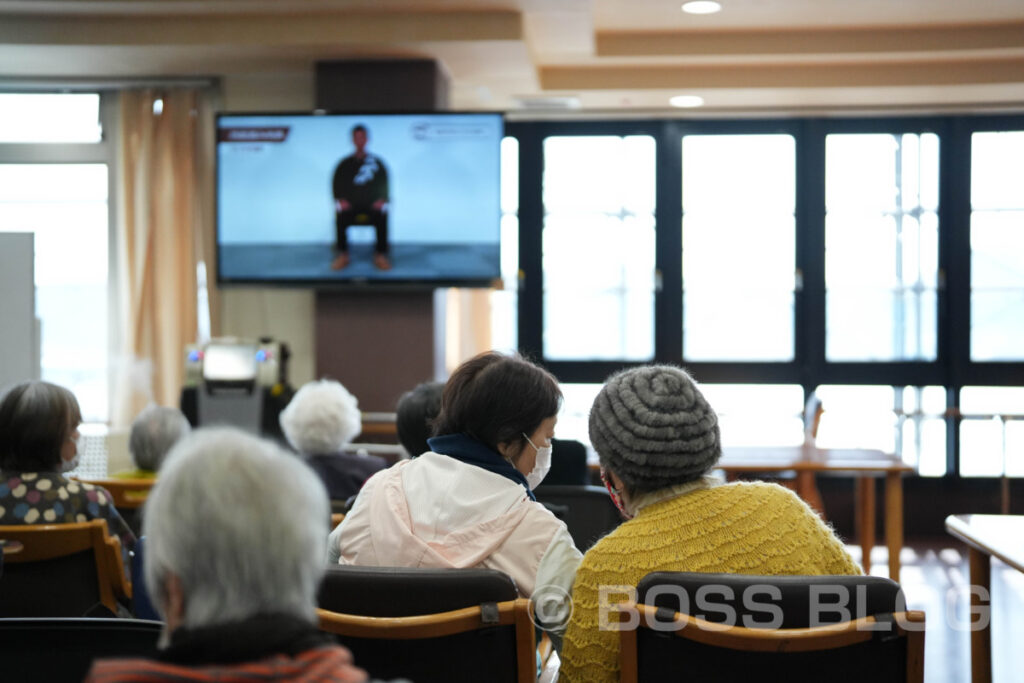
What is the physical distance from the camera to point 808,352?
6.68 metres

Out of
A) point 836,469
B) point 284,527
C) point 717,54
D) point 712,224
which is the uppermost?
point 717,54

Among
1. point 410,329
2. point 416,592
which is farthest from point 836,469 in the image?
point 416,592

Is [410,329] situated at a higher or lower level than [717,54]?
lower

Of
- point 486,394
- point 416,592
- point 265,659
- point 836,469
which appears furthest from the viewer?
point 836,469

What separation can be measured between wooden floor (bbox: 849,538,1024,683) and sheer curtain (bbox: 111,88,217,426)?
13.0 ft

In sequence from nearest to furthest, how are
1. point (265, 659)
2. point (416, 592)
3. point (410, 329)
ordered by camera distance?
1. point (265, 659)
2. point (416, 592)
3. point (410, 329)

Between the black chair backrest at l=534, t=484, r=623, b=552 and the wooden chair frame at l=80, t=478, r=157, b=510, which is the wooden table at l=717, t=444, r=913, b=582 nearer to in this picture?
the black chair backrest at l=534, t=484, r=623, b=552

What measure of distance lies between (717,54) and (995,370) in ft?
8.82

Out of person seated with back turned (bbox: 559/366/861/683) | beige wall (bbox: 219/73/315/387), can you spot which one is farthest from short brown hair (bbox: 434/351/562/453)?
beige wall (bbox: 219/73/315/387)

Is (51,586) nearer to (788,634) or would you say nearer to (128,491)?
(128,491)

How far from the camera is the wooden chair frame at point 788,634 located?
1.43m

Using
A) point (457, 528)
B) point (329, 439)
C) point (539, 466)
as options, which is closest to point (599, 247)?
point (329, 439)

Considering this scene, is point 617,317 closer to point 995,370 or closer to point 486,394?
point 995,370

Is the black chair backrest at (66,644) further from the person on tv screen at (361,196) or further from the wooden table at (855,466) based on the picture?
the person on tv screen at (361,196)
